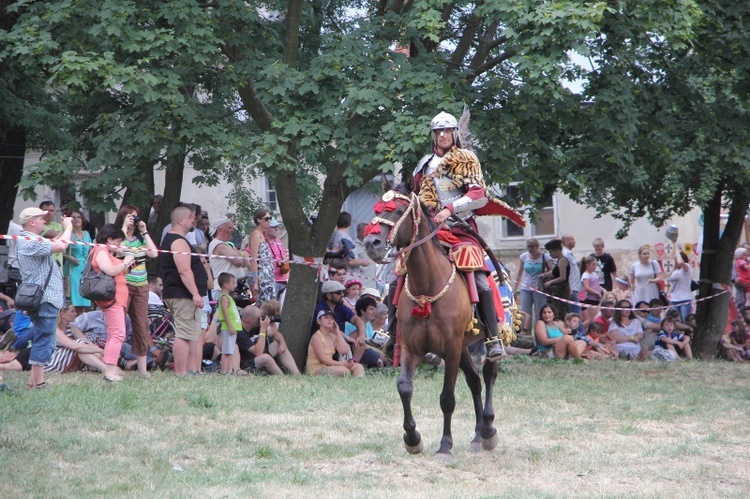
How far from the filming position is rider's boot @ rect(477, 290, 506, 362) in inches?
384

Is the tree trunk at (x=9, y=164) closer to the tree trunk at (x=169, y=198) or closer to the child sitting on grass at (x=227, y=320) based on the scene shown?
the tree trunk at (x=169, y=198)

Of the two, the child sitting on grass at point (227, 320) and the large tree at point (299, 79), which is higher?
the large tree at point (299, 79)

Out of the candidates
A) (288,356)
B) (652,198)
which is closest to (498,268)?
(288,356)

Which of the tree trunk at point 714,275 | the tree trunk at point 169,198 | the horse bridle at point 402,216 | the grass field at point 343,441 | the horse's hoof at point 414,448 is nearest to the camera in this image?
the grass field at point 343,441

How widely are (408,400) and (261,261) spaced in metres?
7.34

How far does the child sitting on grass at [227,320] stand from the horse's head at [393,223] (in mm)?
5940

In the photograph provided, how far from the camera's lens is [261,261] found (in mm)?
16078

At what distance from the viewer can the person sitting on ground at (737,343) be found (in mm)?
20312

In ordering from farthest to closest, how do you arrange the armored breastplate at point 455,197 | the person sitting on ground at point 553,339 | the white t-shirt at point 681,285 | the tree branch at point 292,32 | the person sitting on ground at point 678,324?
the white t-shirt at point 681,285 → the person sitting on ground at point 678,324 → the person sitting on ground at point 553,339 → the tree branch at point 292,32 → the armored breastplate at point 455,197

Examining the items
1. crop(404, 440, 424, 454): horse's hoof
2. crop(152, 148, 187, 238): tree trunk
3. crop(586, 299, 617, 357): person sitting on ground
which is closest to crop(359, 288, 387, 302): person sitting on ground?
crop(586, 299, 617, 357): person sitting on ground

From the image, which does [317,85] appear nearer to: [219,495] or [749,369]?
[219,495]

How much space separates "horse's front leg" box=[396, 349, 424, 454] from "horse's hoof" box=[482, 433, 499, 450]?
68cm

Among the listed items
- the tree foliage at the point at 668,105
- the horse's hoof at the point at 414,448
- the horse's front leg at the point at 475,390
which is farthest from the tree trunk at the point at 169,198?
the horse's hoof at the point at 414,448

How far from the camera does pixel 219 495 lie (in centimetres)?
753
